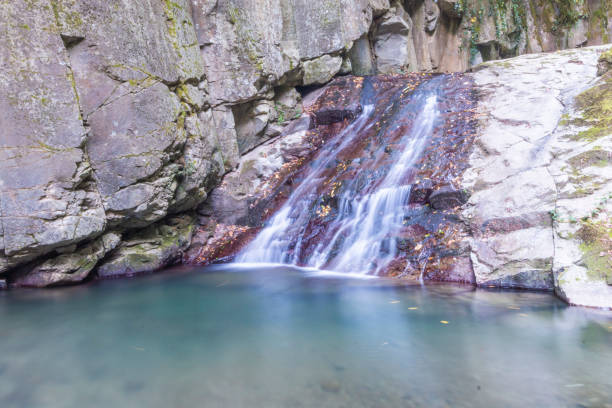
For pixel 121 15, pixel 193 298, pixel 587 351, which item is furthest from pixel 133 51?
pixel 587 351

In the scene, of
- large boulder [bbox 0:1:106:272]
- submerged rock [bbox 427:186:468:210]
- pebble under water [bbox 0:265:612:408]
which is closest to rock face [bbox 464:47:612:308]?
submerged rock [bbox 427:186:468:210]

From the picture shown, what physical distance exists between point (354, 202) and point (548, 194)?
330 centimetres

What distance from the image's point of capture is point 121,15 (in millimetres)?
6516

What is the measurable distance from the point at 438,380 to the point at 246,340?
81.3 inches

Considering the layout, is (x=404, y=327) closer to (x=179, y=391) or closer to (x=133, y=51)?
(x=179, y=391)

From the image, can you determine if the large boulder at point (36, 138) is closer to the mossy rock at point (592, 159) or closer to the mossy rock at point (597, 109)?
the mossy rock at point (592, 159)

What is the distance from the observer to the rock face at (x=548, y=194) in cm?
465

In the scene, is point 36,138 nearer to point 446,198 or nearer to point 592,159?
point 446,198

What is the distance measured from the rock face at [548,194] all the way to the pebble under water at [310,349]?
0.37 metres

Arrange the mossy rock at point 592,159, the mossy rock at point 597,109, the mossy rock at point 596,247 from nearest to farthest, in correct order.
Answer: the mossy rock at point 596,247 → the mossy rock at point 592,159 → the mossy rock at point 597,109

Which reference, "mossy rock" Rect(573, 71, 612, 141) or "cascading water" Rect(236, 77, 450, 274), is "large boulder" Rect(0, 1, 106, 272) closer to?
"cascading water" Rect(236, 77, 450, 274)

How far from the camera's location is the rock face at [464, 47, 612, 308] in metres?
4.65

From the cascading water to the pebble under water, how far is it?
96 cm

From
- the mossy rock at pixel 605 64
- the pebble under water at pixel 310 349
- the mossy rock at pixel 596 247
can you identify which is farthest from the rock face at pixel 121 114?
the mossy rock at pixel 596 247
